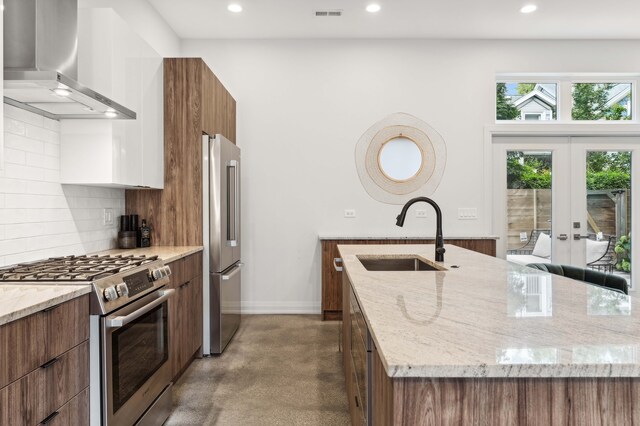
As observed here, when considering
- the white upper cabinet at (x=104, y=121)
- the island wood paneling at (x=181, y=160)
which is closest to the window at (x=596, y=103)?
the island wood paneling at (x=181, y=160)

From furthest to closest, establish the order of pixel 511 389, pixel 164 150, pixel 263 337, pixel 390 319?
pixel 263 337 < pixel 164 150 < pixel 390 319 < pixel 511 389

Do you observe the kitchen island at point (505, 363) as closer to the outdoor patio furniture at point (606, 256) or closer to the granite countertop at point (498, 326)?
the granite countertop at point (498, 326)

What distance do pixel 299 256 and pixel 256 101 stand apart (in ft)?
5.90

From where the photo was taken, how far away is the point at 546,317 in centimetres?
108

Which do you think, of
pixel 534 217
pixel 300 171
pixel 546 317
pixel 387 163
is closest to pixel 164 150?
pixel 300 171

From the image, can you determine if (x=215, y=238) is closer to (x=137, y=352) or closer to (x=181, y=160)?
(x=181, y=160)

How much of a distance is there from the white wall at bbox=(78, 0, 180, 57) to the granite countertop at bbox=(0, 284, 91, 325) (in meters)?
2.08

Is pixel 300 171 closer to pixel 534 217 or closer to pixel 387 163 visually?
pixel 387 163

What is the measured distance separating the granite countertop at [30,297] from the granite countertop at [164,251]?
837 mm

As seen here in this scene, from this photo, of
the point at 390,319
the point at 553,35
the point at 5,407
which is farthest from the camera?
the point at 553,35

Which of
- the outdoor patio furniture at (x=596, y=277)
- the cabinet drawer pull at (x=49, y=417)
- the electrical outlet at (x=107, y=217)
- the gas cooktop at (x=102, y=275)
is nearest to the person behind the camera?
the cabinet drawer pull at (x=49, y=417)

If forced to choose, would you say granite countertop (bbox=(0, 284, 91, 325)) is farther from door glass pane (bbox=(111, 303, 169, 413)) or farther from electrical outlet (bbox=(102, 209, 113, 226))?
electrical outlet (bbox=(102, 209, 113, 226))

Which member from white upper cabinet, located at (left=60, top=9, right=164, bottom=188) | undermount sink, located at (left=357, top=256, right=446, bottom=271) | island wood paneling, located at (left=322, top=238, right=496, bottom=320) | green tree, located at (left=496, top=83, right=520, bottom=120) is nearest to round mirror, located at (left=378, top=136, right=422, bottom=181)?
island wood paneling, located at (left=322, top=238, right=496, bottom=320)

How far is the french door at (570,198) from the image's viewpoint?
460cm
